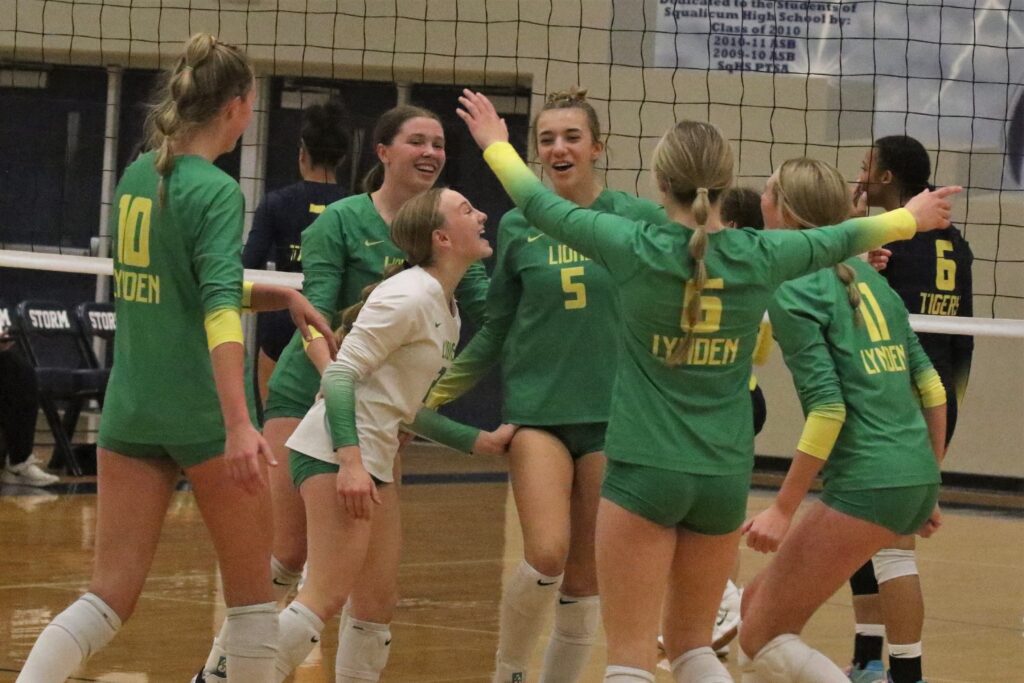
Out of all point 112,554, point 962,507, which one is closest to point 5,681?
point 112,554

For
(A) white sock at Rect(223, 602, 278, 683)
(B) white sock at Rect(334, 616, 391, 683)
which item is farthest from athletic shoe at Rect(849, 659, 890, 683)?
(A) white sock at Rect(223, 602, 278, 683)

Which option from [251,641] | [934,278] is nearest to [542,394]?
[251,641]

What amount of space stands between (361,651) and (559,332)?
0.94 meters

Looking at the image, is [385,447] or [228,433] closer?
[228,433]

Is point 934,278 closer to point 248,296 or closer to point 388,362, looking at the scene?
point 388,362

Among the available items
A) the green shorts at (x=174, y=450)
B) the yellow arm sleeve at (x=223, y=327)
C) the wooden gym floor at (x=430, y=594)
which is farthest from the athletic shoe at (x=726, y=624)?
the yellow arm sleeve at (x=223, y=327)

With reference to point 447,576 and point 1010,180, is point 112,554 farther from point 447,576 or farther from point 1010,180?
point 1010,180

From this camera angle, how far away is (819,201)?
383cm

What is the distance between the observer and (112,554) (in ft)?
11.2

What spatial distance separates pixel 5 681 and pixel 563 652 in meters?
1.62

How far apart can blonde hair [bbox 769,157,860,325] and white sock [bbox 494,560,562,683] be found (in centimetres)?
101

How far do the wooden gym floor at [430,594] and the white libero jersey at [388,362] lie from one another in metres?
1.34

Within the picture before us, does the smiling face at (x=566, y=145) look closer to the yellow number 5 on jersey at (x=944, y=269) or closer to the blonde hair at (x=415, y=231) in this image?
the blonde hair at (x=415, y=231)

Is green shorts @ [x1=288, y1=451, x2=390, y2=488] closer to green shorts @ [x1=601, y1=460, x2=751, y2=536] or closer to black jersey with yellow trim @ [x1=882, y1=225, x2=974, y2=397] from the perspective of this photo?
green shorts @ [x1=601, y1=460, x2=751, y2=536]
